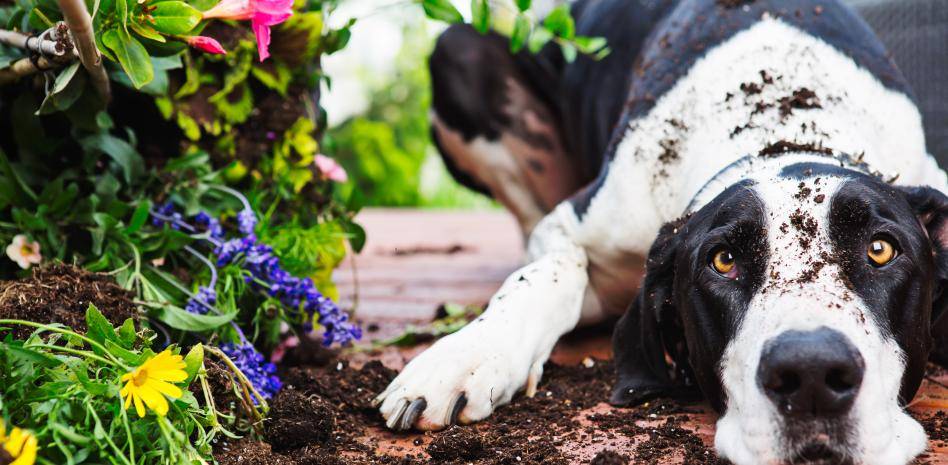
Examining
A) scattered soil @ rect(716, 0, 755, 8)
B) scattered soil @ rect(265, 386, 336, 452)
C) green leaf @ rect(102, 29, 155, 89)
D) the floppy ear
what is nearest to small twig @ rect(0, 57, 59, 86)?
green leaf @ rect(102, 29, 155, 89)

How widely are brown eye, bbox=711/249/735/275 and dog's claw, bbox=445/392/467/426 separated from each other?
652 mm

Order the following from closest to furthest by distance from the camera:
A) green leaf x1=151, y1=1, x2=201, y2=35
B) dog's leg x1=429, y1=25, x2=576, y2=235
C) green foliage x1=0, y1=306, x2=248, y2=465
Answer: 1. green foliage x1=0, y1=306, x2=248, y2=465
2. green leaf x1=151, y1=1, x2=201, y2=35
3. dog's leg x1=429, y1=25, x2=576, y2=235

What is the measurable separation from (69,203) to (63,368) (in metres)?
0.87

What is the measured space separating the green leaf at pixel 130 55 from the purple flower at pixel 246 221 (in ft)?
2.29

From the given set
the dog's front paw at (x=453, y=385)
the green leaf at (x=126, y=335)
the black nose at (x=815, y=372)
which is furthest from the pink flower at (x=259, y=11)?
the black nose at (x=815, y=372)

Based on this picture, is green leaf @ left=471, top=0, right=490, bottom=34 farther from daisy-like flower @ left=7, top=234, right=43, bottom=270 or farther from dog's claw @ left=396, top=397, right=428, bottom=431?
daisy-like flower @ left=7, top=234, right=43, bottom=270

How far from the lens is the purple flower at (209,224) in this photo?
2.35m

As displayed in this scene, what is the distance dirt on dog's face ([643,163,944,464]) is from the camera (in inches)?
60.5

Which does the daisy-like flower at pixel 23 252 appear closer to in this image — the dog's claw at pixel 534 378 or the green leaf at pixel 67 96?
the green leaf at pixel 67 96

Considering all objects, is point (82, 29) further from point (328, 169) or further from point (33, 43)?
point (328, 169)

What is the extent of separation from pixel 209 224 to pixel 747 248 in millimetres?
1388

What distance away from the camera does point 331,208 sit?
2832 mm

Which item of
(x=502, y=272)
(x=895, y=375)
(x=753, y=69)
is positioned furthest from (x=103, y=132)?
(x=502, y=272)

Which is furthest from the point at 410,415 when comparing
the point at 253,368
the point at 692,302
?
the point at 692,302
